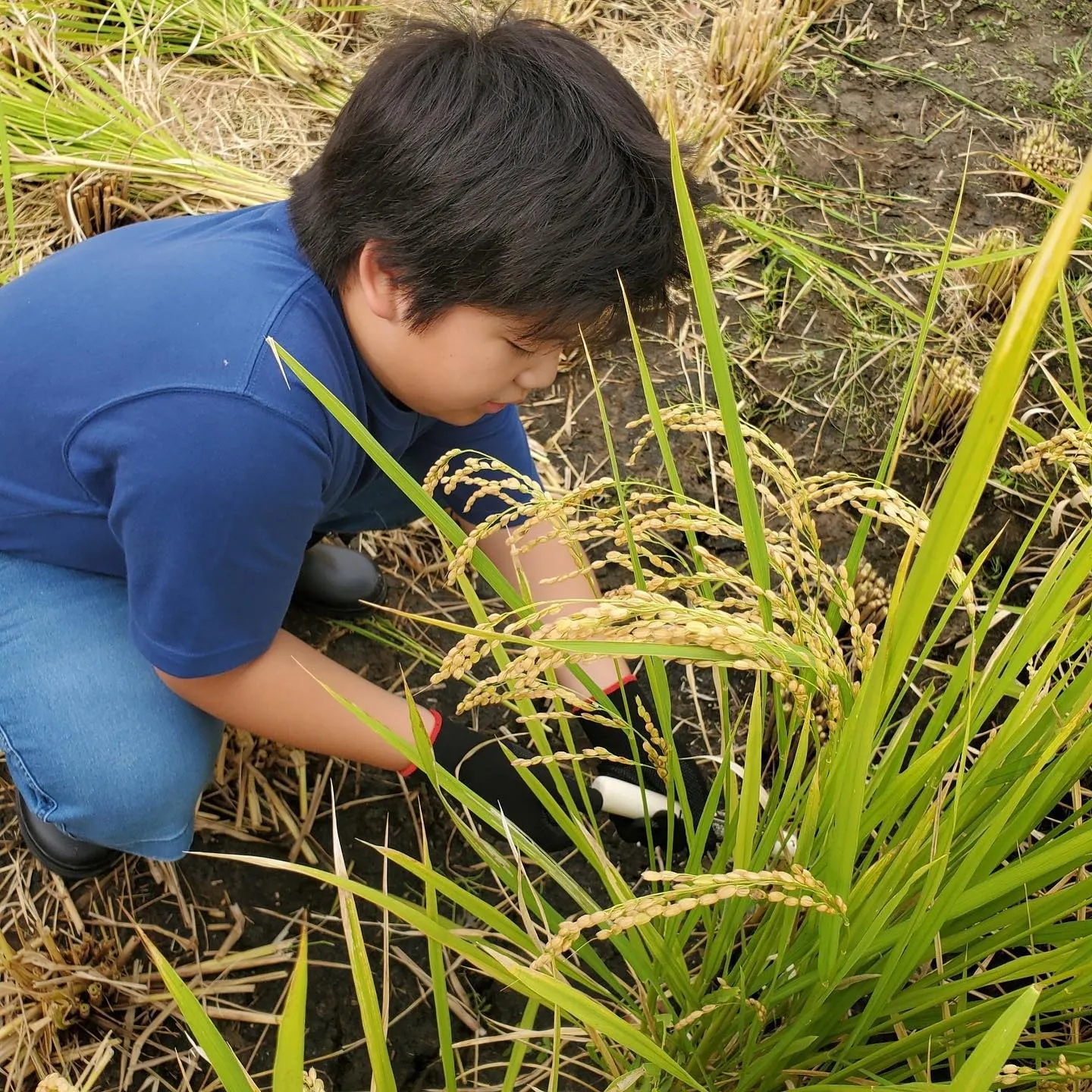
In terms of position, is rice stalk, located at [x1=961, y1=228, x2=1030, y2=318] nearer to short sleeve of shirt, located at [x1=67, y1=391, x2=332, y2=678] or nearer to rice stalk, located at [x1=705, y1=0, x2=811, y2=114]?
rice stalk, located at [x1=705, y1=0, x2=811, y2=114]

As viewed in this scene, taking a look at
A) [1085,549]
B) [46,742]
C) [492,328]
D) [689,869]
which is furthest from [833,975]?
[46,742]

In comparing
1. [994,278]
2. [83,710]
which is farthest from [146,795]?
[994,278]

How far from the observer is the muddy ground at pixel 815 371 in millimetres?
1468

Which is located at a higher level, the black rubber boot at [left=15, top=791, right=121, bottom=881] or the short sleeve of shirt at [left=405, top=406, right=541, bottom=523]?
the short sleeve of shirt at [left=405, top=406, right=541, bottom=523]

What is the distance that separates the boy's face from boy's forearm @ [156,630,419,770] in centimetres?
37

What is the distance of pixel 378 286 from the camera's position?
1.09m

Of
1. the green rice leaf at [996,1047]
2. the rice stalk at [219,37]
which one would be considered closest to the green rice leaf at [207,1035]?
the green rice leaf at [996,1047]

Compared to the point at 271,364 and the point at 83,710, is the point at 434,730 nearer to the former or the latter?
the point at 83,710

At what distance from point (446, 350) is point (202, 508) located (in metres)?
0.32

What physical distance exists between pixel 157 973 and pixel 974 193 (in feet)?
7.84

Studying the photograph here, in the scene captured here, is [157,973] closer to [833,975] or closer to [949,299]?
[833,975]

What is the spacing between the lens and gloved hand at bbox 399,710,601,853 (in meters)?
Result: 1.36

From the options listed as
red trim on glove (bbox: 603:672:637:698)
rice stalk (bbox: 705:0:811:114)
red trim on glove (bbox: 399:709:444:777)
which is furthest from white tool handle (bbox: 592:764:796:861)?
rice stalk (bbox: 705:0:811:114)

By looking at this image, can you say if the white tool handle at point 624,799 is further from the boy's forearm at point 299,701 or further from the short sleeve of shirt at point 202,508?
the short sleeve of shirt at point 202,508
